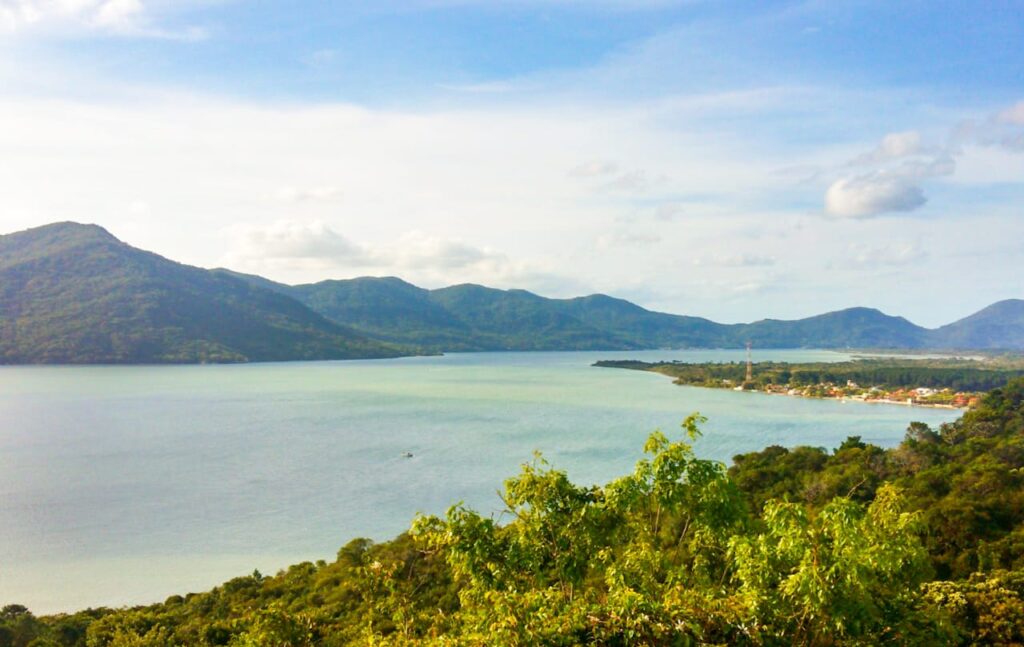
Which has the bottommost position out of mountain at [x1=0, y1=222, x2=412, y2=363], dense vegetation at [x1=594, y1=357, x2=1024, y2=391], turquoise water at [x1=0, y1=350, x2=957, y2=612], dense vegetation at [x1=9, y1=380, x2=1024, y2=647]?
turquoise water at [x1=0, y1=350, x2=957, y2=612]

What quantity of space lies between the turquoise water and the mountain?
102ft

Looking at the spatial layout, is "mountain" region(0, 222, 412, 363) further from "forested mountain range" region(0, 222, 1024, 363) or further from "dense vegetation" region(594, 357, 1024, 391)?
"dense vegetation" region(594, 357, 1024, 391)

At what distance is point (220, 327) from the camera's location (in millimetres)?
156250

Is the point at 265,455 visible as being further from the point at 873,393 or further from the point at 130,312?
the point at 130,312

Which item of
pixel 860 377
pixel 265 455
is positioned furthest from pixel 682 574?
pixel 860 377

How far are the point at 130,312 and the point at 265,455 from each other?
372ft

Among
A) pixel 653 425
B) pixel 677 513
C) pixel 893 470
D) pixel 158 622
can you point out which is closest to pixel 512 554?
pixel 677 513

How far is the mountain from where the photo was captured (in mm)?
126500

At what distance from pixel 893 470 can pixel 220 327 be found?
151433mm

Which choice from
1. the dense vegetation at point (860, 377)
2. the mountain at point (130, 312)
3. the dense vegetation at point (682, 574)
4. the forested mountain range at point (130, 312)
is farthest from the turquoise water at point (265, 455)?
the forested mountain range at point (130, 312)

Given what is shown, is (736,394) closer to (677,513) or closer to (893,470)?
(893,470)

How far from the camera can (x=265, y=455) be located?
1897 inches

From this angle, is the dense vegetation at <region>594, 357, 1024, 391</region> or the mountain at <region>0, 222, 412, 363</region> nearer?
the dense vegetation at <region>594, 357, 1024, 391</region>

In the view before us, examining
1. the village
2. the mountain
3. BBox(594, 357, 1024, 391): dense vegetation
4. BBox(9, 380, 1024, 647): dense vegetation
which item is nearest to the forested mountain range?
the mountain
